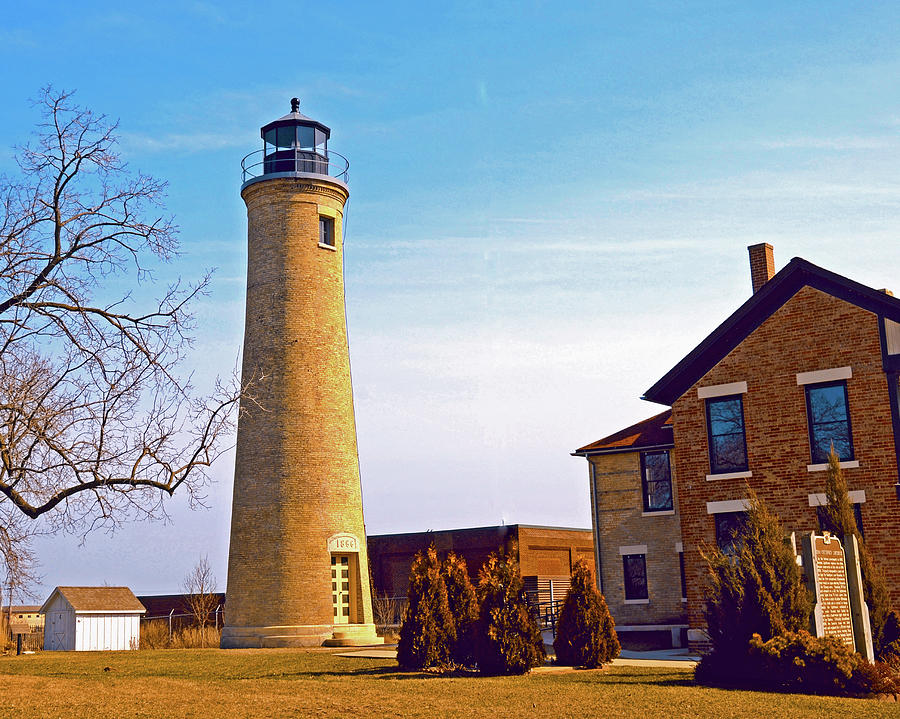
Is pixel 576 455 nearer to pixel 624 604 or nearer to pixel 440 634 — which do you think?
pixel 624 604

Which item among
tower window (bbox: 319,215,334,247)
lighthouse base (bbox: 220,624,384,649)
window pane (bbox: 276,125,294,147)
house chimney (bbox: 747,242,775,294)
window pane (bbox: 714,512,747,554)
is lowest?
lighthouse base (bbox: 220,624,384,649)

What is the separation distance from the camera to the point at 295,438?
31594 mm

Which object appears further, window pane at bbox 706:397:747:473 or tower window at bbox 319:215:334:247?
tower window at bbox 319:215:334:247

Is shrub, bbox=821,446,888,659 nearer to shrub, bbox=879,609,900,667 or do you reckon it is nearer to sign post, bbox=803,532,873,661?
shrub, bbox=879,609,900,667

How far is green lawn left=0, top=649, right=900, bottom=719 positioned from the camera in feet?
44.2

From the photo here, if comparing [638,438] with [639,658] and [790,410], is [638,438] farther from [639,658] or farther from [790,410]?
[639,658]

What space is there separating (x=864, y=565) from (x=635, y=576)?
1171 cm

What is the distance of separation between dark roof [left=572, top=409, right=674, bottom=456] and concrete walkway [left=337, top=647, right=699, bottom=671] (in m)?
6.50

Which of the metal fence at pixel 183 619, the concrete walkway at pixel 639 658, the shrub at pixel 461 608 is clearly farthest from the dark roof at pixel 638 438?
the metal fence at pixel 183 619

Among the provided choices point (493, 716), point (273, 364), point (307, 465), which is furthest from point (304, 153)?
point (493, 716)

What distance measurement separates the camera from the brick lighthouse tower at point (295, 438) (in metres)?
30.9

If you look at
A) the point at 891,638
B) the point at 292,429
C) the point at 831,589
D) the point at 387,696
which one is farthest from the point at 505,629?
the point at 292,429

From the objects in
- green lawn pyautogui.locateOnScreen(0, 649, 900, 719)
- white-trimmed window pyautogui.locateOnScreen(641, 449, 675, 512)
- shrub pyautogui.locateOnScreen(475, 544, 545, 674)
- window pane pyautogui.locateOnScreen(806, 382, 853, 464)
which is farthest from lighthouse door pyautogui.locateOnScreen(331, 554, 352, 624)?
window pane pyautogui.locateOnScreen(806, 382, 853, 464)

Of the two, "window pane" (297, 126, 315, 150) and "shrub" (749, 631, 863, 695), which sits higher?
"window pane" (297, 126, 315, 150)
